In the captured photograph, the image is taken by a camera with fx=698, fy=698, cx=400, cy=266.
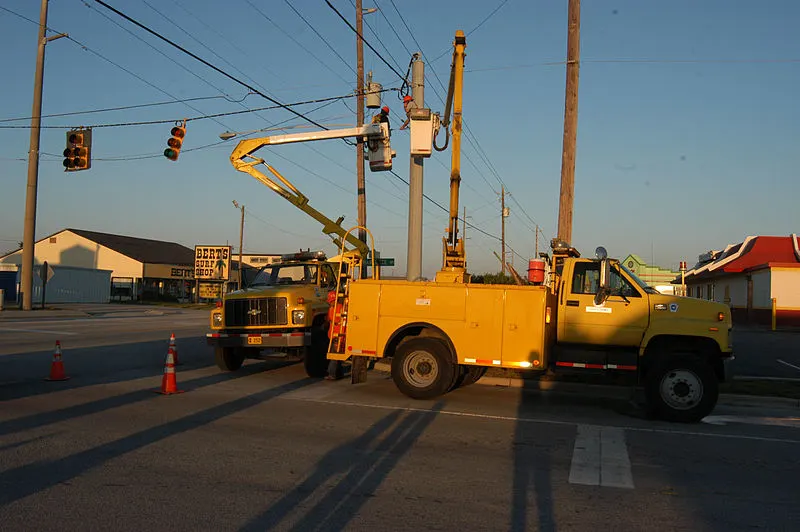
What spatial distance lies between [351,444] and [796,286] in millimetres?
29501

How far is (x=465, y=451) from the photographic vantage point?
759cm

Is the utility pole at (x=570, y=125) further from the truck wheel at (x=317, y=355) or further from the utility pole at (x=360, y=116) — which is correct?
the utility pole at (x=360, y=116)

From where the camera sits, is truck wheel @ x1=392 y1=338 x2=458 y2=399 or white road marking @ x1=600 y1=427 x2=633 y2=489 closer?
white road marking @ x1=600 y1=427 x2=633 y2=489

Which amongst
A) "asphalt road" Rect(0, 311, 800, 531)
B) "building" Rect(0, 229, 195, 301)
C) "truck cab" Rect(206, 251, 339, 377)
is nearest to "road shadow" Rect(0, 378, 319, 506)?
"asphalt road" Rect(0, 311, 800, 531)

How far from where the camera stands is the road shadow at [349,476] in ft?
17.2

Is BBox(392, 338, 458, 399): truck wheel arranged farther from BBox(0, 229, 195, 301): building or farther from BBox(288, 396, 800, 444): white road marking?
BBox(0, 229, 195, 301): building

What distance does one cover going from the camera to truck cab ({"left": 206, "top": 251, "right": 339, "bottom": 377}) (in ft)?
41.6

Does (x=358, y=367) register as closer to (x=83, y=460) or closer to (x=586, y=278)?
(x=586, y=278)

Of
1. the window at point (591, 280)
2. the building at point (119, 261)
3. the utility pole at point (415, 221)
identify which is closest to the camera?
the window at point (591, 280)

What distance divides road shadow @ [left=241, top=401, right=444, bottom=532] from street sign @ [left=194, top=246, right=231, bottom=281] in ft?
158

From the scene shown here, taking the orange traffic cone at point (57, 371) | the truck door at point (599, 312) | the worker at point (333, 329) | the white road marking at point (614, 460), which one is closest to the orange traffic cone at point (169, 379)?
the orange traffic cone at point (57, 371)

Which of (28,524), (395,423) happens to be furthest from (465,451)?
(28,524)

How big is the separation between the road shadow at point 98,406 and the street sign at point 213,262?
140ft

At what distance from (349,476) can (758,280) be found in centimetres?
3249
